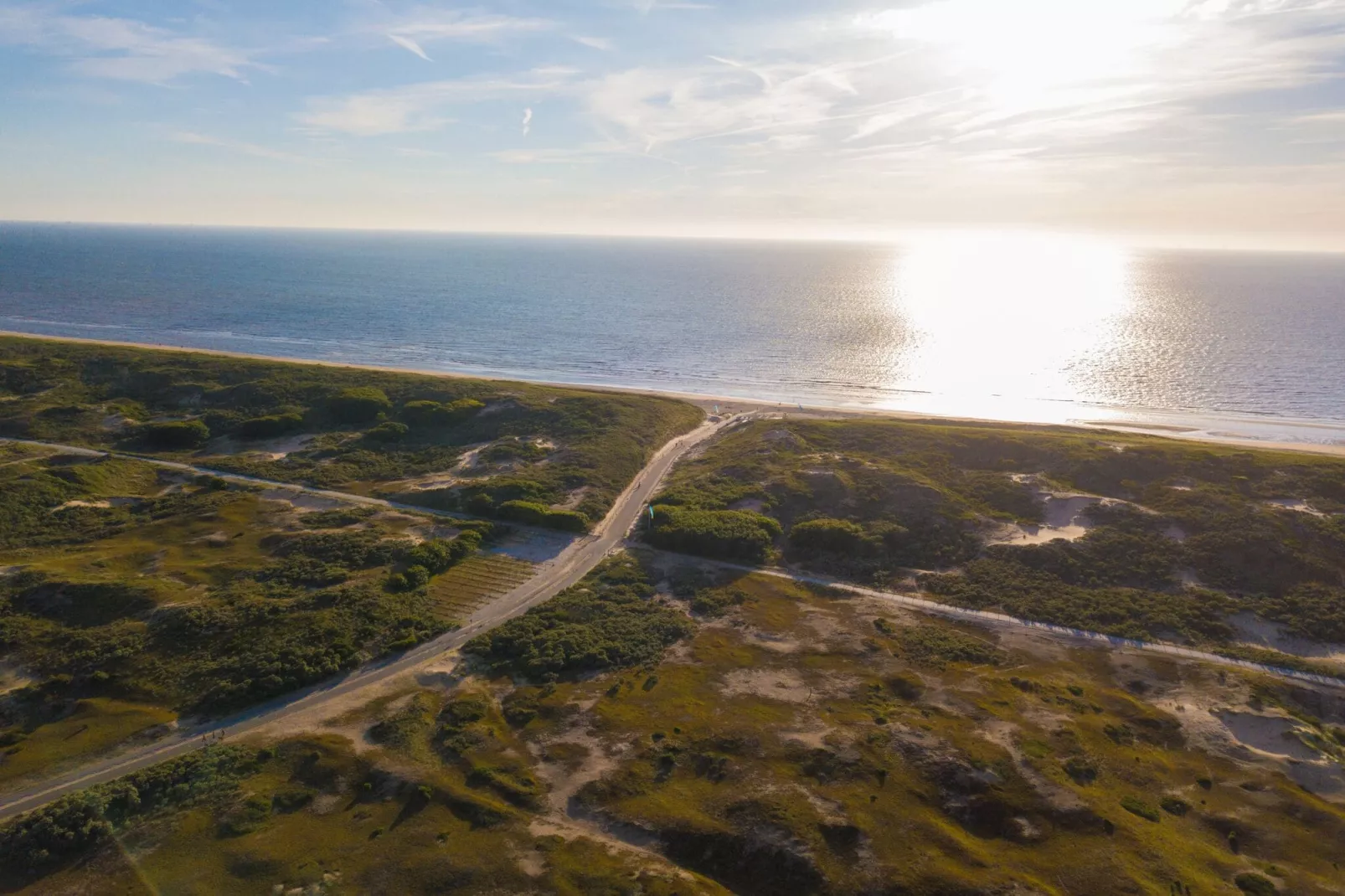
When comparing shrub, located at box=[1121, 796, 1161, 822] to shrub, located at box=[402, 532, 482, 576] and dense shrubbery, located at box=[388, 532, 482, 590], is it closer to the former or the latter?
dense shrubbery, located at box=[388, 532, 482, 590]

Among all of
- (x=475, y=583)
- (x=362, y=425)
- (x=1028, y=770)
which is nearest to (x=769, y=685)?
(x=1028, y=770)

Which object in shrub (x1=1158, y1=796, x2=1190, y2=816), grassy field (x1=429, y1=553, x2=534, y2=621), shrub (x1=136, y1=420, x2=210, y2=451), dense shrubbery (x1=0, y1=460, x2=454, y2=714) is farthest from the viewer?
shrub (x1=136, y1=420, x2=210, y2=451)

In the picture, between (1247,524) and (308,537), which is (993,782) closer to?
(1247,524)

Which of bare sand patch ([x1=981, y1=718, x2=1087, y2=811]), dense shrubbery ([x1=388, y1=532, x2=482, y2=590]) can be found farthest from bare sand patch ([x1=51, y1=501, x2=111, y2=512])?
bare sand patch ([x1=981, y1=718, x2=1087, y2=811])

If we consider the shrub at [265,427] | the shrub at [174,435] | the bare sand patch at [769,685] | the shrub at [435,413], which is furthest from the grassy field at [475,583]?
the shrub at [174,435]

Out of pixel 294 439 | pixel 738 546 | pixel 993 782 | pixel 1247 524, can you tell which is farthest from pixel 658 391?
pixel 993 782

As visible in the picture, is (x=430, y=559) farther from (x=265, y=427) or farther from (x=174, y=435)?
(x=174, y=435)
